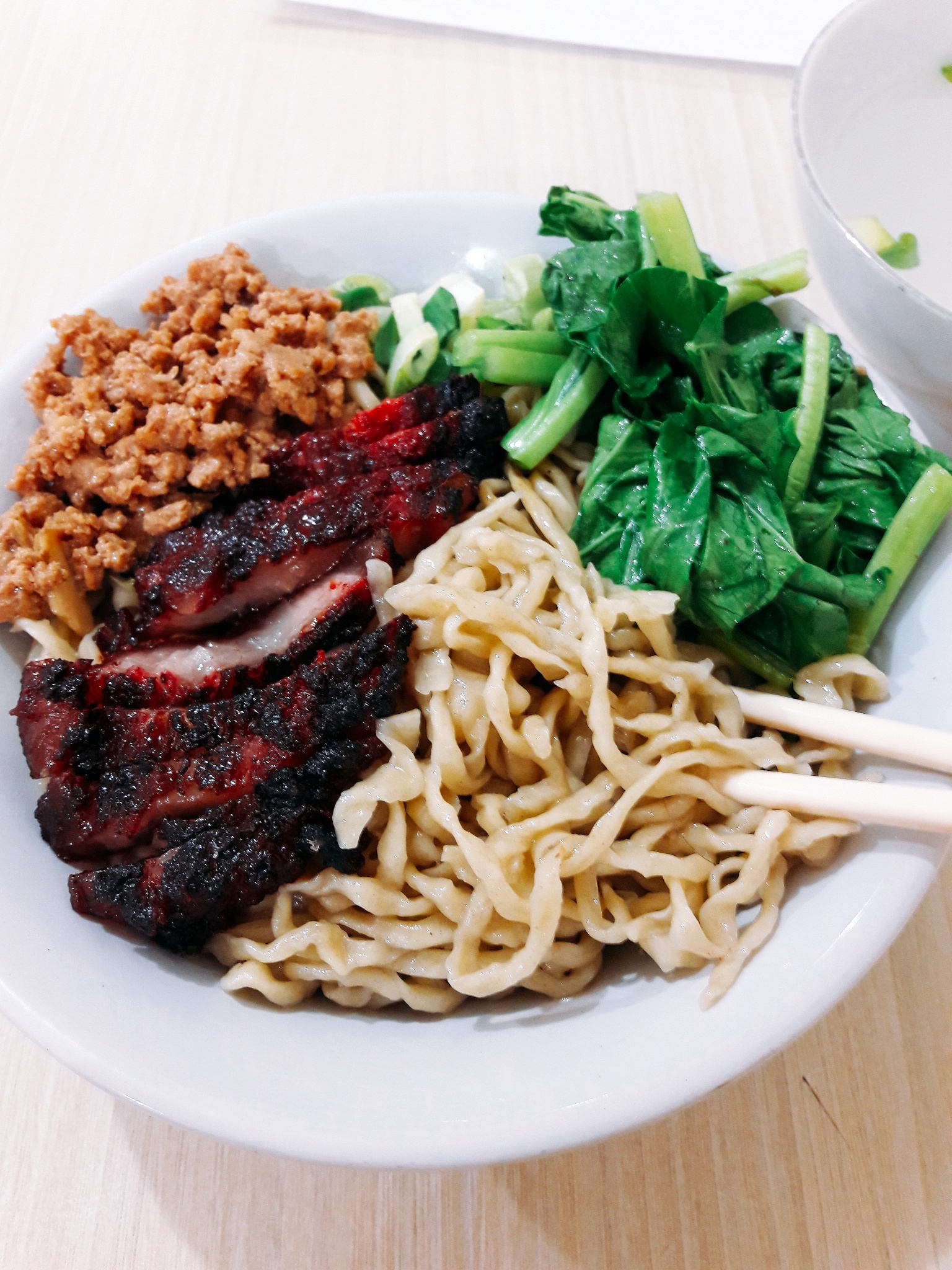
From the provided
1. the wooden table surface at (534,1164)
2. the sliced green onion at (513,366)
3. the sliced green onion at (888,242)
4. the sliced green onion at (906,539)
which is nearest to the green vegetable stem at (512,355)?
the sliced green onion at (513,366)

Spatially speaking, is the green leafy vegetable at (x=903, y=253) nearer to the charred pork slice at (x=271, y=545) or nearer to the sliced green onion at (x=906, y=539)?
the sliced green onion at (x=906, y=539)

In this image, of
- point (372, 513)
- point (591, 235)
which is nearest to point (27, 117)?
point (591, 235)

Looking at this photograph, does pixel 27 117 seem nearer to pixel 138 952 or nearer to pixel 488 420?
pixel 488 420

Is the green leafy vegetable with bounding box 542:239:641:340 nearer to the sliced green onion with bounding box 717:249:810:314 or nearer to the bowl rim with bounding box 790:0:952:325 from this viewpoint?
the sliced green onion with bounding box 717:249:810:314

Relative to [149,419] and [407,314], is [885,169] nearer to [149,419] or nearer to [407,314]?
[407,314]

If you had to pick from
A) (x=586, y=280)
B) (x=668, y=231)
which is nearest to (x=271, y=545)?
(x=586, y=280)

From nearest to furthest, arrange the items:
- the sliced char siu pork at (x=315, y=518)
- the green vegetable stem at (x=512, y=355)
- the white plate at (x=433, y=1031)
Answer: the white plate at (x=433, y=1031)
the sliced char siu pork at (x=315, y=518)
the green vegetable stem at (x=512, y=355)
